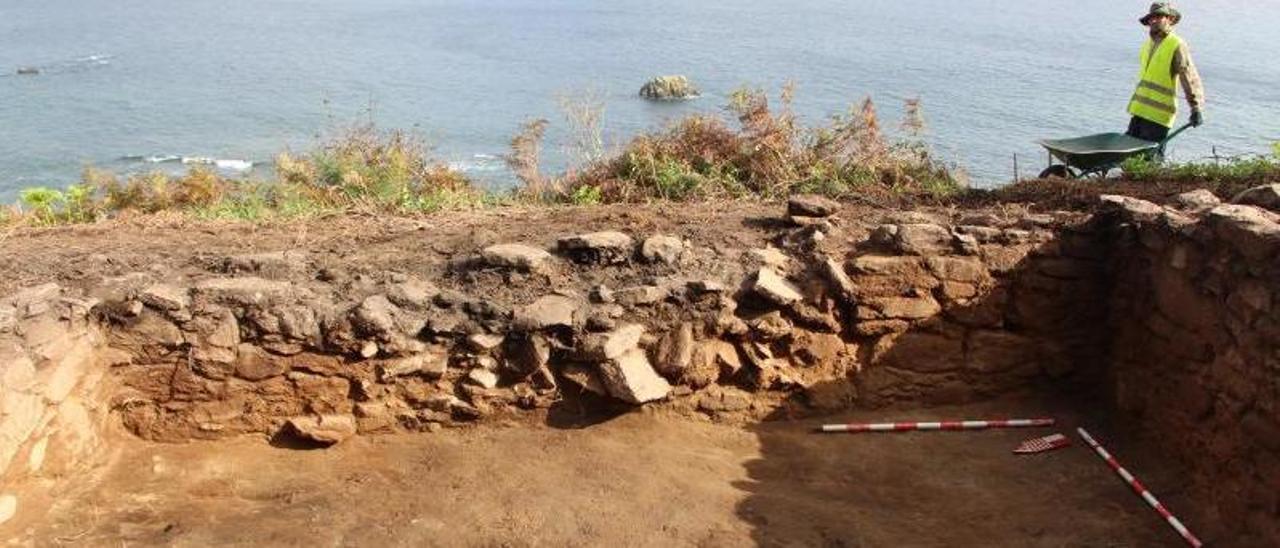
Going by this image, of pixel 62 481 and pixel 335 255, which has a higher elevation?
pixel 335 255

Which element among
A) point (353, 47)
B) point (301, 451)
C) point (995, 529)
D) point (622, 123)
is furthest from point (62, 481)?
point (353, 47)

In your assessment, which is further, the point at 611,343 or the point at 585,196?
the point at 585,196

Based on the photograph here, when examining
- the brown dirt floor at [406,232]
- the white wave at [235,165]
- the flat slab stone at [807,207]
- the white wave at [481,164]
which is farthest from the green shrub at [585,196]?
the white wave at [235,165]

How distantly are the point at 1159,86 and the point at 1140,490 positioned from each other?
4834 mm

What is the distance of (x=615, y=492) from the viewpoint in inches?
230

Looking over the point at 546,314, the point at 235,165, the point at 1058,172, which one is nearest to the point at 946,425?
the point at 546,314

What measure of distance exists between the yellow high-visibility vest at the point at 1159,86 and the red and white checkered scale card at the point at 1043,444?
429 centimetres

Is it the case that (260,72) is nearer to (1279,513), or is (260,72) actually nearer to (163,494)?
(163,494)

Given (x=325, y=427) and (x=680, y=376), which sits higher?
(x=680, y=376)

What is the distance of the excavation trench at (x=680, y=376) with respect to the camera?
562cm

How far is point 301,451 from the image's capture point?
20.3 feet

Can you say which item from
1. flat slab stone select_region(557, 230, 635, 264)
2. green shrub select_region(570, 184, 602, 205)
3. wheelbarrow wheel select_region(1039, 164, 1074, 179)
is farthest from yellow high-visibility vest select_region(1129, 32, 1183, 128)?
→ flat slab stone select_region(557, 230, 635, 264)

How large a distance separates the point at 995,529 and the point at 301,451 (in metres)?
3.91

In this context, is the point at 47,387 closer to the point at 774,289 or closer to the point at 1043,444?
the point at 774,289
